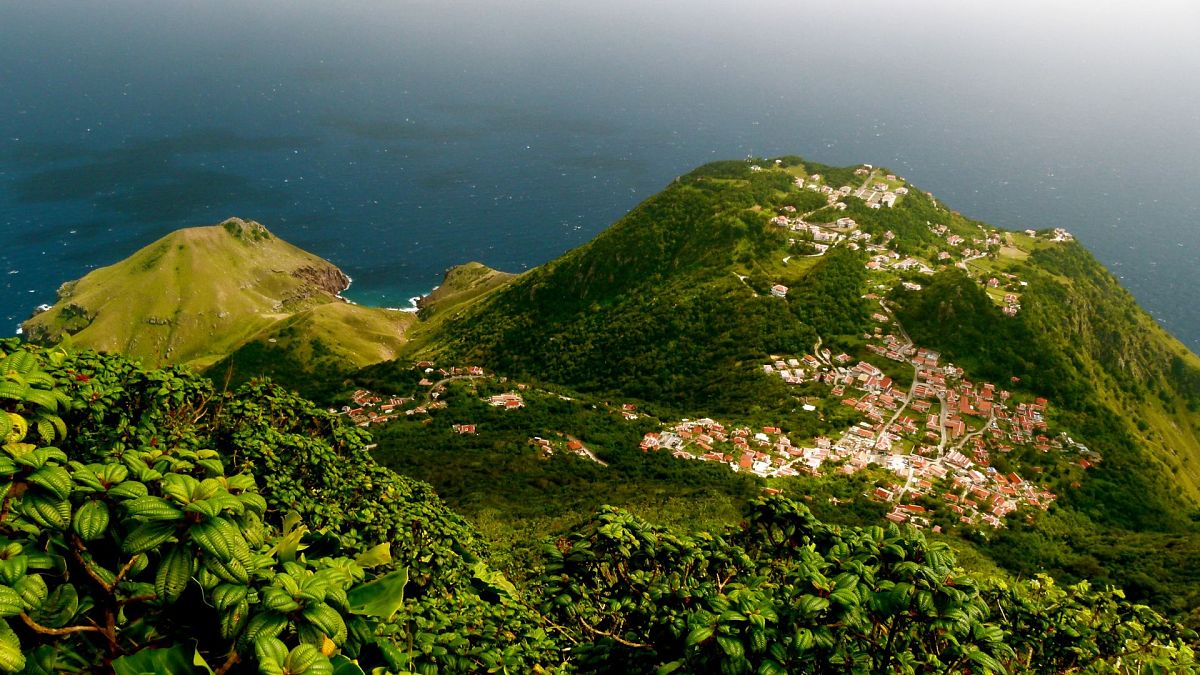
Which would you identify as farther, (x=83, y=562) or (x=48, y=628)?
(x=83, y=562)

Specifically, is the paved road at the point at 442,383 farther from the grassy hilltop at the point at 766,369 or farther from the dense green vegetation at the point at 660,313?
the dense green vegetation at the point at 660,313

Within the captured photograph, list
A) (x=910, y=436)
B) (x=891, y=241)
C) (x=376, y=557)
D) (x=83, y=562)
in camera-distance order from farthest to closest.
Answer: (x=891, y=241)
(x=910, y=436)
(x=376, y=557)
(x=83, y=562)

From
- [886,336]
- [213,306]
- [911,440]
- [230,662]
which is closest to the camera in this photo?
[230,662]

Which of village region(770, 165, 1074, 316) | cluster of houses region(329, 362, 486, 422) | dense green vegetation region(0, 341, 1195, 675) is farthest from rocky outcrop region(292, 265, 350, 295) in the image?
dense green vegetation region(0, 341, 1195, 675)

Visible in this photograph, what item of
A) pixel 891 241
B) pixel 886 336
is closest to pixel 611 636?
pixel 886 336

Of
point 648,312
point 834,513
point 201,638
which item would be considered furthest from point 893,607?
point 648,312

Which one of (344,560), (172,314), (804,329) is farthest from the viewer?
(172,314)

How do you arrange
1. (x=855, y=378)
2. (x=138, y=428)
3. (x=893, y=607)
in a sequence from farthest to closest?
(x=855, y=378) → (x=138, y=428) → (x=893, y=607)

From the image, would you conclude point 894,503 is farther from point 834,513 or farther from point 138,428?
point 138,428

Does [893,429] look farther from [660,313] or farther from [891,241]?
[891,241]
